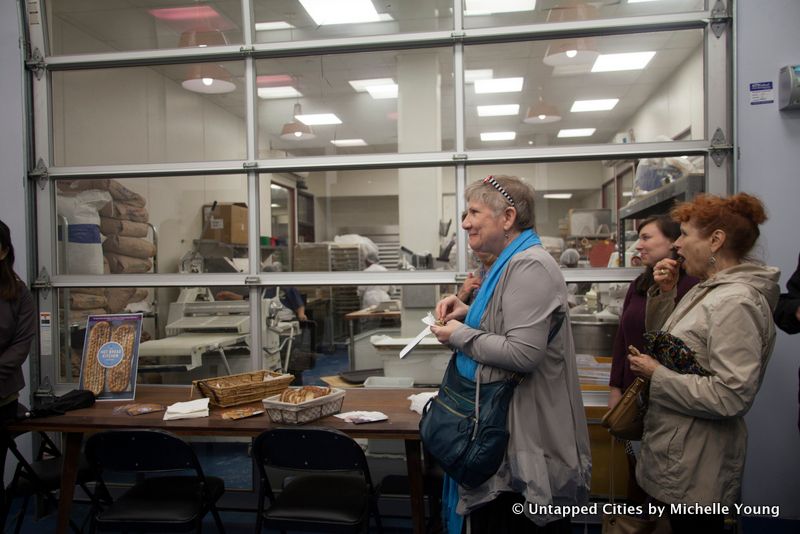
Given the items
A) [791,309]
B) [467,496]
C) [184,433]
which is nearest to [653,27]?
[791,309]

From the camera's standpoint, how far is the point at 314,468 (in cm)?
199

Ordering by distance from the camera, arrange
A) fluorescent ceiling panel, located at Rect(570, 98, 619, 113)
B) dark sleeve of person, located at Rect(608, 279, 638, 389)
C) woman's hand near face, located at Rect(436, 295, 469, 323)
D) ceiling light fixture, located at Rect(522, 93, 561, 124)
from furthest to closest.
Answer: fluorescent ceiling panel, located at Rect(570, 98, 619, 113) → ceiling light fixture, located at Rect(522, 93, 561, 124) → dark sleeve of person, located at Rect(608, 279, 638, 389) → woman's hand near face, located at Rect(436, 295, 469, 323)

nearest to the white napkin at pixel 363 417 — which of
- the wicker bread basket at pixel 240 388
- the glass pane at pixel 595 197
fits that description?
the wicker bread basket at pixel 240 388

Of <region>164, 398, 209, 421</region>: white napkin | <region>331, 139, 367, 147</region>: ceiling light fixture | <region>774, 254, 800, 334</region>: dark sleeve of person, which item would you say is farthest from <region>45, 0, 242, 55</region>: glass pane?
<region>774, 254, 800, 334</region>: dark sleeve of person

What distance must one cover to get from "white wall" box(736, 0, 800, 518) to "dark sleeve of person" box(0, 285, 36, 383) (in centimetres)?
345

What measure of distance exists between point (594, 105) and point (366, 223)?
1851 mm

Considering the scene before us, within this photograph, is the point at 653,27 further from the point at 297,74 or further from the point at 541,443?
the point at 541,443

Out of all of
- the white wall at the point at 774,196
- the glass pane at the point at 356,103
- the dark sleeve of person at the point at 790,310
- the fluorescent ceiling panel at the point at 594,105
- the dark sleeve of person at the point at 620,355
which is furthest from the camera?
the fluorescent ceiling panel at the point at 594,105

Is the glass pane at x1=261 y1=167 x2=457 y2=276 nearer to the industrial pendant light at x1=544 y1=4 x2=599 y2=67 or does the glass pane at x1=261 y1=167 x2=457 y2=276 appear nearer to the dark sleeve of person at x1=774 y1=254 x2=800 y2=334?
the industrial pendant light at x1=544 y1=4 x2=599 y2=67

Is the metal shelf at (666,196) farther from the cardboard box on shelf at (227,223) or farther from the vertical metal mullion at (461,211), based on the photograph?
the cardboard box on shelf at (227,223)

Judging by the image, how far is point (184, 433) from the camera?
2.11 metres

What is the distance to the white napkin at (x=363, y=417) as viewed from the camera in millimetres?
2121

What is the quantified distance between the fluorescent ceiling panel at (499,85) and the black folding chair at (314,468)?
235 centimetres

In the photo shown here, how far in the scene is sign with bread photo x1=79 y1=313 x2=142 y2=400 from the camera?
2584 mm
